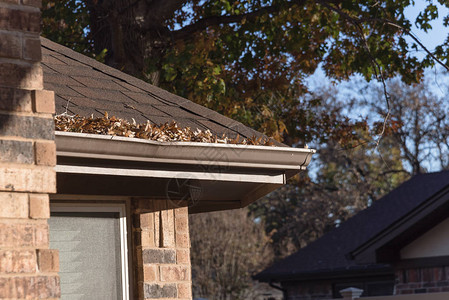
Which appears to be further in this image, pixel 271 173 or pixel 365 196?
pixel 365 196

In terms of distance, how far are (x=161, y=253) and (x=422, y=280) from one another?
10.7 m

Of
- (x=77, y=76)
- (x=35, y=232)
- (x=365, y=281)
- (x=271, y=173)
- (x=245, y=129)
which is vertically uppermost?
(x=77, y=76)

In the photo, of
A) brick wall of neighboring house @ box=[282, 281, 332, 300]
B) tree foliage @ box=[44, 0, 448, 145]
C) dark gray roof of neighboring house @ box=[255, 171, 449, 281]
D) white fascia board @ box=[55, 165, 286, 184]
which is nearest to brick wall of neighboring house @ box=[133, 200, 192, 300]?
white fascia board @ box=[55, 165, 286, 184]

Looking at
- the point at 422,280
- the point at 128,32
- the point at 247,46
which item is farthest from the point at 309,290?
the point at 128,32

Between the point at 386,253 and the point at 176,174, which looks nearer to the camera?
the point at 176,174

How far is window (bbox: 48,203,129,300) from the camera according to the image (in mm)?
4918

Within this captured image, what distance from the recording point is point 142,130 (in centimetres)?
464

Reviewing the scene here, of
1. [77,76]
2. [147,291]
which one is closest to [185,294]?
[147,291]

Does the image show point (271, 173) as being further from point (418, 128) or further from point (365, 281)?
point (418, 128)

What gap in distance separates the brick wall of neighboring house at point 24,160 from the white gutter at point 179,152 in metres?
1.09

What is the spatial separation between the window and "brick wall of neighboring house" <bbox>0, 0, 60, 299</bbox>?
191 cm

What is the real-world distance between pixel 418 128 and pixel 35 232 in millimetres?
34587

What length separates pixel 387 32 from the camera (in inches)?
556

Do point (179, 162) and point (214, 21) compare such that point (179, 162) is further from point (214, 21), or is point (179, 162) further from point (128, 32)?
point (214, 21)
